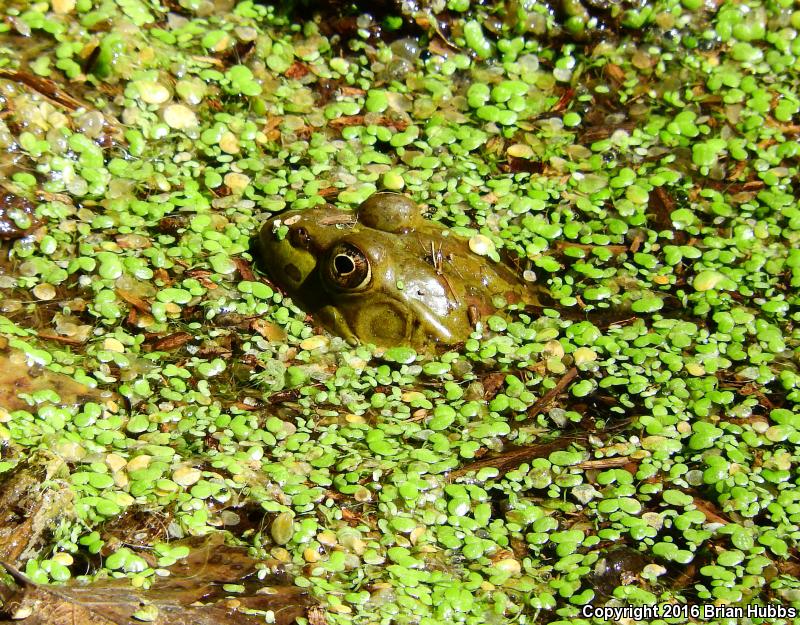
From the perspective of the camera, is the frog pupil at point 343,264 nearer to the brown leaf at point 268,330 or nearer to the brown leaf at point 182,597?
the brown leaf at point 268,330

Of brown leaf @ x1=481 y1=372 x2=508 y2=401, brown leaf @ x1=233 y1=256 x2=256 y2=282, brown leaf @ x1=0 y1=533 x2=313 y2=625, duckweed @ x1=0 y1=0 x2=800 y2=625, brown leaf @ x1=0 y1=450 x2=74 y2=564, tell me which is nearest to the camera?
brown leaf @ x1=0 y1=533 x2=313 y2=625

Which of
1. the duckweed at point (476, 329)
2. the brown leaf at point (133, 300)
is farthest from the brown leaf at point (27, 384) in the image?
the brown leaf at point (133, 300)

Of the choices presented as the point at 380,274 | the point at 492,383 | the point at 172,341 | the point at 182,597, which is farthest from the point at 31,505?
the point at 492,383

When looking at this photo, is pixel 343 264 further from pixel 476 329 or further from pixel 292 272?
pixel 476 329

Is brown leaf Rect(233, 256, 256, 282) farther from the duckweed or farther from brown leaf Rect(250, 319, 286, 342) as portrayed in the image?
brown leaf Rect(250, 319, 286, 342)

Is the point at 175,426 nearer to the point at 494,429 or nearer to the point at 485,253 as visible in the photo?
the point at 494,429

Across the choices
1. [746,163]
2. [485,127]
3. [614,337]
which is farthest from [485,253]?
[746,163]

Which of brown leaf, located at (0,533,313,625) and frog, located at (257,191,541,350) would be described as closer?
brown leaf, located at (0,533,313,625)

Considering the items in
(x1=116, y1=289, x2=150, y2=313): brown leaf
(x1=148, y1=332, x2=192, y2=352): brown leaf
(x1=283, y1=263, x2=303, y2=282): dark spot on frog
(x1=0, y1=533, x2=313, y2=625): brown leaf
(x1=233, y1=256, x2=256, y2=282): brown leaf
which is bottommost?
(x1=0, y1=533, x2=313, y2=625): brown leaf

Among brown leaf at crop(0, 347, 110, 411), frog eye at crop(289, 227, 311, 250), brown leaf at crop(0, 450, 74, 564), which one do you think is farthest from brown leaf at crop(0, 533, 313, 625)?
frog eye at crop(289, 227, 311, 250)
